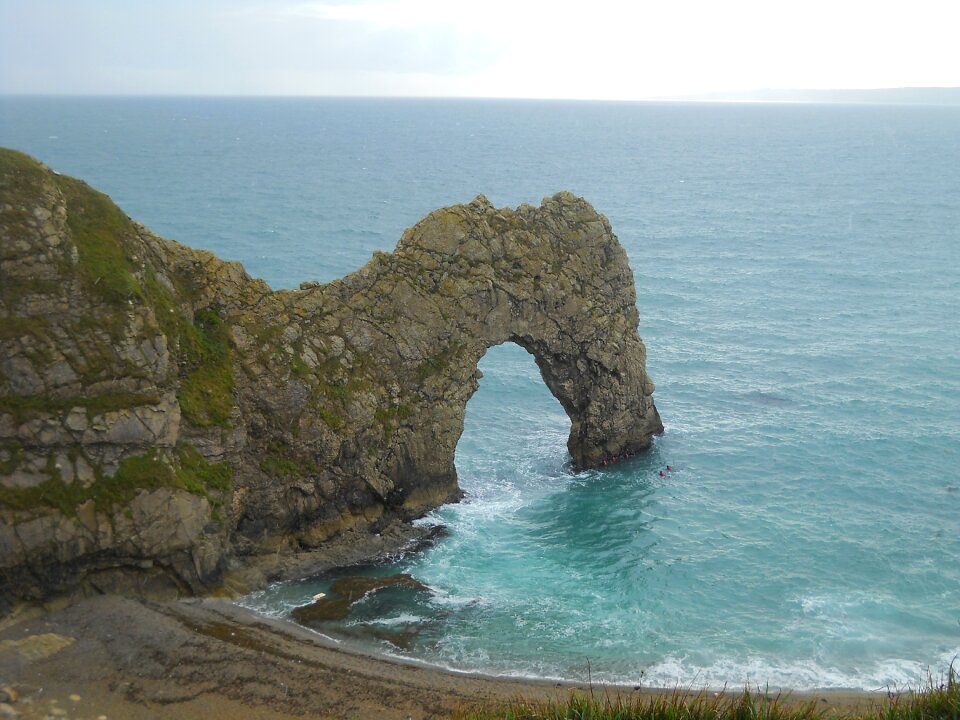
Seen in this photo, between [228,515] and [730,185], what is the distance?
471 ft

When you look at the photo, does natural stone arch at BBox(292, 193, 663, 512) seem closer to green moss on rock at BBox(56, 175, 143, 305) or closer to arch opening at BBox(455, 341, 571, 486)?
arch opening at BBox(455, 341, 571, 486)

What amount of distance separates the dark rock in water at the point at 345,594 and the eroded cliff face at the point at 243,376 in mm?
3182

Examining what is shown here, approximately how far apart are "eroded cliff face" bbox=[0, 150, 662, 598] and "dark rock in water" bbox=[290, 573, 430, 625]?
3182 mm

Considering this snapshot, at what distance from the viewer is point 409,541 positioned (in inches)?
1518

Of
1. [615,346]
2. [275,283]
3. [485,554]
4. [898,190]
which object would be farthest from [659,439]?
[898,190]

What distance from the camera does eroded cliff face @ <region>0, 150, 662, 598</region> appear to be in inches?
1165

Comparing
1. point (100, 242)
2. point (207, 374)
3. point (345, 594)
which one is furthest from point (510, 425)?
point (100, 242)

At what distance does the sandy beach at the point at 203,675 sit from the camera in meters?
26.0

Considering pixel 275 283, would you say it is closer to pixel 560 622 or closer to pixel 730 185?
pixel 560 622

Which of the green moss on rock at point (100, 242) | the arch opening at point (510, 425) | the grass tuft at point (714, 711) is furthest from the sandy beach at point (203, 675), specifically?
the arch opening at point (510, 425)

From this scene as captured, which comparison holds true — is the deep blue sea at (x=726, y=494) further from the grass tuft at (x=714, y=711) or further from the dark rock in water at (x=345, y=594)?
the grass tuft at (x=714, y=711)

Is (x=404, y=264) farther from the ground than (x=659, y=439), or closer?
farther from the ground

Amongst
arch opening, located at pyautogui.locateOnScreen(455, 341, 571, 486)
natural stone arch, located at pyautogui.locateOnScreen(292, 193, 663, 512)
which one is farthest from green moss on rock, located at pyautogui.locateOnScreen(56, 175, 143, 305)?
arch opening, located at pyautogui.locateOnScreen(455, 341, 571, 486)

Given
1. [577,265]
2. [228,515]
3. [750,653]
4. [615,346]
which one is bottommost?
[750,653]
